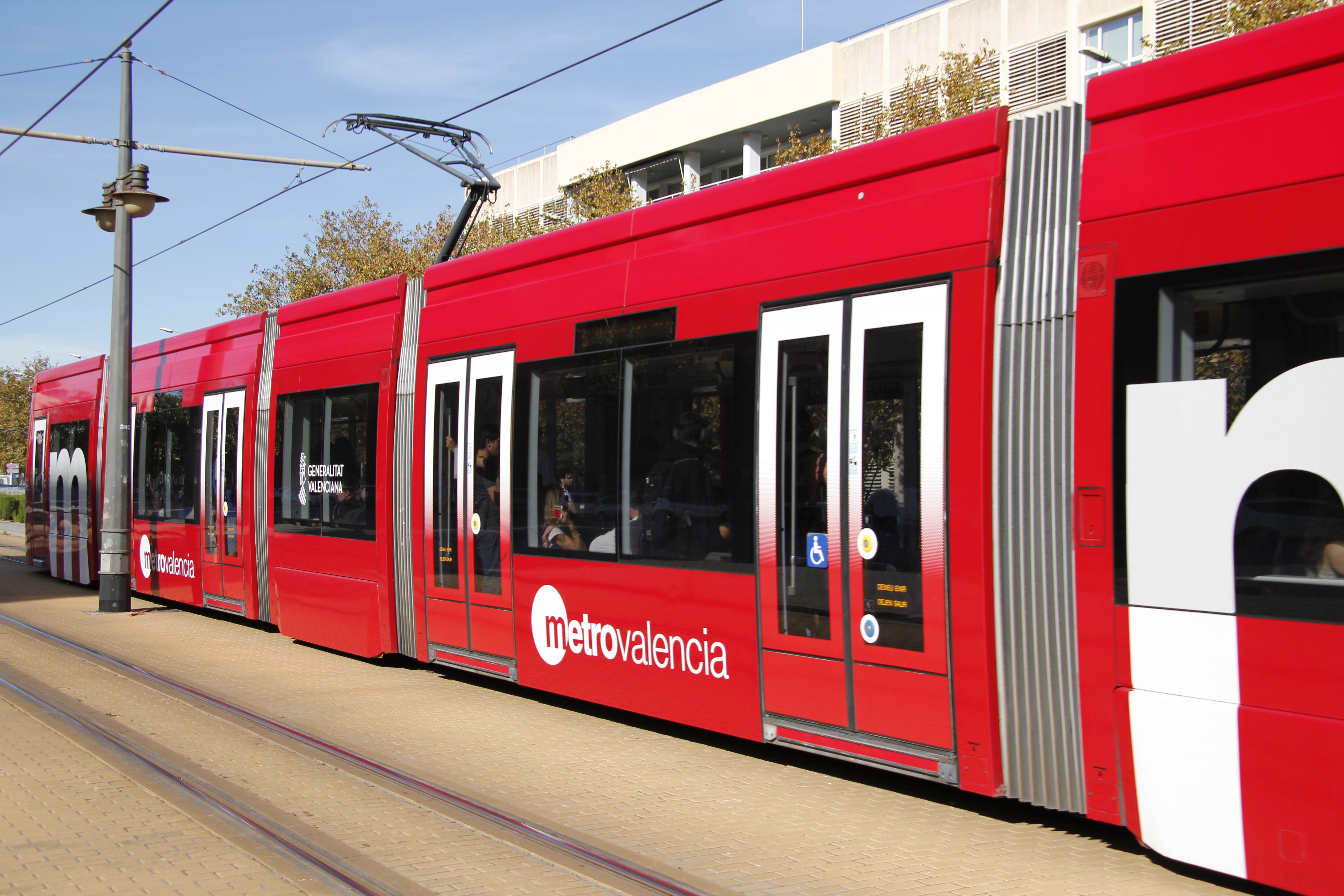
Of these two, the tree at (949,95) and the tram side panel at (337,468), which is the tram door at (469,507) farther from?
the tree at (949,95)

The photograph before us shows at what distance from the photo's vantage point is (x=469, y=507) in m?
9.14

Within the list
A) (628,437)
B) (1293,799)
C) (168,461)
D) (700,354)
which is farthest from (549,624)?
(168,461)

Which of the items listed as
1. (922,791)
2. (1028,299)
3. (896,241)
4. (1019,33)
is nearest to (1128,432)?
(1028,299)

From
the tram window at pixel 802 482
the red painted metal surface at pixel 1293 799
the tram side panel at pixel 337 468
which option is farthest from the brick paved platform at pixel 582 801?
the tram window at pixel 802 482

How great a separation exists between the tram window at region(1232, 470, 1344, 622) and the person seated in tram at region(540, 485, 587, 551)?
15.1 ft

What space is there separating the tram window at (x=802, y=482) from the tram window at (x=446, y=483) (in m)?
3.86

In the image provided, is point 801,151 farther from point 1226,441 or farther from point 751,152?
point 751,152

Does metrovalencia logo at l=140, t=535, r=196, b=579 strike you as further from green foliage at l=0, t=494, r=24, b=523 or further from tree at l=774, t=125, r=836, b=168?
green foliage at l=0, t=494, r=24, b=523

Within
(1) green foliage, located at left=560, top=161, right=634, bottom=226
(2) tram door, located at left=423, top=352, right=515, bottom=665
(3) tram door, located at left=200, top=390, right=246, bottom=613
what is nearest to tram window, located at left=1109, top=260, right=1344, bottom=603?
(2) tram door, located at left=423, top=352, right=515, bottom=665

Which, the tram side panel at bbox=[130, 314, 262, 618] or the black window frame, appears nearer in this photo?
the black window frame

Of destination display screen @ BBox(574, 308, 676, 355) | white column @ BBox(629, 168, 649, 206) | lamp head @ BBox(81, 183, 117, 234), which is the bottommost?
destination display screen @ BBox(574, 308, 676, 355)

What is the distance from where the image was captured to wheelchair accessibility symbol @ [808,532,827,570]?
5.98 m

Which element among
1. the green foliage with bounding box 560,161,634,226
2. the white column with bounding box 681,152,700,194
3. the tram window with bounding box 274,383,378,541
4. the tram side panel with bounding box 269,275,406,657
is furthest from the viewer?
the white column with bounding box 681,152,700,194

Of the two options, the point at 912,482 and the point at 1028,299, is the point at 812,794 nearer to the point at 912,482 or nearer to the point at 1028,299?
the point at 912,482
